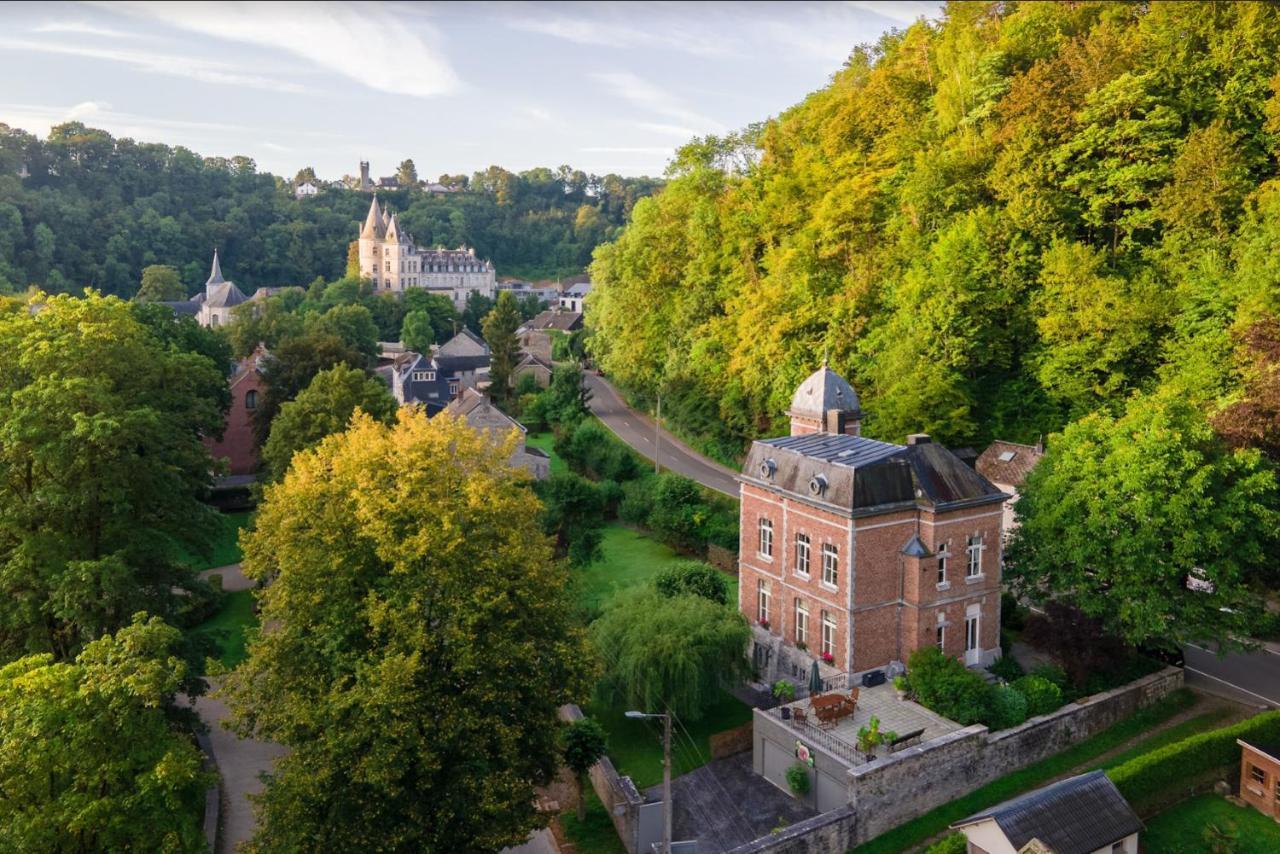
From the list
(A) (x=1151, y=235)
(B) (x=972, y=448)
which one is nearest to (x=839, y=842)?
(B) (x=972, y=448)

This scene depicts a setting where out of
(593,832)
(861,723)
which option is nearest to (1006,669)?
(861,723)

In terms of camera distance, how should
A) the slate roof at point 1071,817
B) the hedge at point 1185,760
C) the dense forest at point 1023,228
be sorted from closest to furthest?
the slate roof at point 1071,817 → the hedge at point 1185,760 → the dense forest at point 1023,228

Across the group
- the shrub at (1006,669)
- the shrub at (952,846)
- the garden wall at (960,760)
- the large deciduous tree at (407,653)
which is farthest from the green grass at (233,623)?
the shrub at (1006,669)

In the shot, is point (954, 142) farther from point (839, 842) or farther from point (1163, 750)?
point (839, 842)

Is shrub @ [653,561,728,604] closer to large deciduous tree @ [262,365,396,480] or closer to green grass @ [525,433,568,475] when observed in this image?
large deciduous tree @ [262,365,396,480]

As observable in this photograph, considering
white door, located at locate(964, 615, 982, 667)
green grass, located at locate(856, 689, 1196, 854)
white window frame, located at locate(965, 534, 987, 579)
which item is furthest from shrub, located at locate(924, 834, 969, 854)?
white window frame, located at locate(965, 534, 987, 579)

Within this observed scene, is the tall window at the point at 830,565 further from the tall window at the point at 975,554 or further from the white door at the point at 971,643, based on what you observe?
the white door at the point at 971,643
